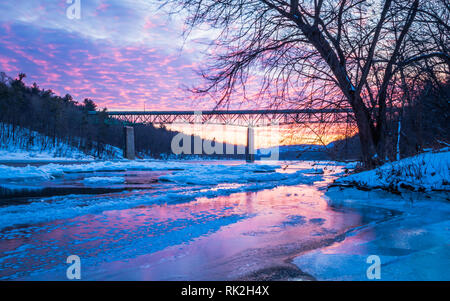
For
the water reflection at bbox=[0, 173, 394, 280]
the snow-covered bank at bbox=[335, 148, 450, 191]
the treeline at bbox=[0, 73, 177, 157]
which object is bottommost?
the water reflection at bbox=[0, 173, 394, 280]

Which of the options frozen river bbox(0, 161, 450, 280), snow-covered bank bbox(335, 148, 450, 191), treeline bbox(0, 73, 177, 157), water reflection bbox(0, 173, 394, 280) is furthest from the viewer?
treeline bbox(0, 73, 177, 157)

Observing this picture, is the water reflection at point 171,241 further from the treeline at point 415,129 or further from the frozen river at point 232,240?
the treeline at point 415,129

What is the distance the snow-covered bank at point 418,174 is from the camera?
4676 mm

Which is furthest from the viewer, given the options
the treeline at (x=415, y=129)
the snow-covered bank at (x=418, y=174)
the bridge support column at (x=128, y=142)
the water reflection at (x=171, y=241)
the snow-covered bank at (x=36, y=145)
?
the snow-covered bank at (x=36, y=145)

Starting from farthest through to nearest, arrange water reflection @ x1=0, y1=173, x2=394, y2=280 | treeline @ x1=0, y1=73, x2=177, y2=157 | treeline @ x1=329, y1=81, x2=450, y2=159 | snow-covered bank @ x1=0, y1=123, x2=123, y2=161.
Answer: treeline @ x1=0, y1=73, x2=177, y2=157, snow-covered bank @ x1=0, y1=123, x2=123, y2=161, treeline @ x1=329, y1=81, x2=450, y2=159, water reflection @ x1=0, y1=173, x2=394, y2=280

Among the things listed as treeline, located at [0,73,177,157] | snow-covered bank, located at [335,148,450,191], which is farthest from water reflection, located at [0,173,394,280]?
treeline, located at [0,73,177,157]

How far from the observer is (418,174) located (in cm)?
495

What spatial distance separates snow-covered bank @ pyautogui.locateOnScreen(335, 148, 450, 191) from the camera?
4.68 metres

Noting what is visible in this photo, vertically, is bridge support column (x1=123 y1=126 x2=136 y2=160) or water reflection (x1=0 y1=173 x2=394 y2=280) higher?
bridge support column (x1=123 y1=126 x2=136 y2=160)

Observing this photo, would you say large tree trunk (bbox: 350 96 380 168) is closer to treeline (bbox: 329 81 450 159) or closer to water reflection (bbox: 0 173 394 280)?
treeline (bbox: 329 81 450 159)

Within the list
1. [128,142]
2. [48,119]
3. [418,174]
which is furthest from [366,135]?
[48,119]

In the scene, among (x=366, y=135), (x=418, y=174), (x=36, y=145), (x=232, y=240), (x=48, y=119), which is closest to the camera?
(x=232, y=240)

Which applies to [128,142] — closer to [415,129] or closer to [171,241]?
[415,129]

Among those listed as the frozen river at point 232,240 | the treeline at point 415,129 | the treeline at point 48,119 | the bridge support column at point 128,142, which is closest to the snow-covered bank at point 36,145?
the treeline at point 48,119
